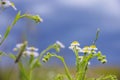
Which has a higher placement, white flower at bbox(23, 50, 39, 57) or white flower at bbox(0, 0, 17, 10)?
white flower at bbox(0, 0, 17, 10)

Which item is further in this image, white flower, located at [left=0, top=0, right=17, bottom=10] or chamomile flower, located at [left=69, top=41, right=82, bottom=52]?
chamomile flower, located at [left=69, top=41, right=82, bottom=52]

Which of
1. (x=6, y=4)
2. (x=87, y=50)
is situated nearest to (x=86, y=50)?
(x=87, y=50)

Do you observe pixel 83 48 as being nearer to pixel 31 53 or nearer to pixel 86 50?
pixel 86 50

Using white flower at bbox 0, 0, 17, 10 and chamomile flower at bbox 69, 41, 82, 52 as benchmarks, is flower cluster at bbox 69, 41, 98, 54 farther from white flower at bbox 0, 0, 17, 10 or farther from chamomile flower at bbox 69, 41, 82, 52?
white flower at bbox 0, 0, 17, 10

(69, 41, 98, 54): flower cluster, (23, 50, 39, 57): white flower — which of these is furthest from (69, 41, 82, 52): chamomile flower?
(23, 50, 39, 57): white flower

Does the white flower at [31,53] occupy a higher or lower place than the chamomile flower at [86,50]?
lower

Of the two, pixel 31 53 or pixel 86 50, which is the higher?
pixel 86 50

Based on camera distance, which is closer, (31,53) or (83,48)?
(31,53)

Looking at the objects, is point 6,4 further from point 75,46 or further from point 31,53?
point 75,46

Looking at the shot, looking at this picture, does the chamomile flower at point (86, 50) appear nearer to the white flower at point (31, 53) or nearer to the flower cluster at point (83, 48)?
the flower cluster at point (83, 48)

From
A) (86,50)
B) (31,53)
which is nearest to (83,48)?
(86,50)

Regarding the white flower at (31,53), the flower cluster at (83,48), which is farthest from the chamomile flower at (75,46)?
the white flower at (31,53)
